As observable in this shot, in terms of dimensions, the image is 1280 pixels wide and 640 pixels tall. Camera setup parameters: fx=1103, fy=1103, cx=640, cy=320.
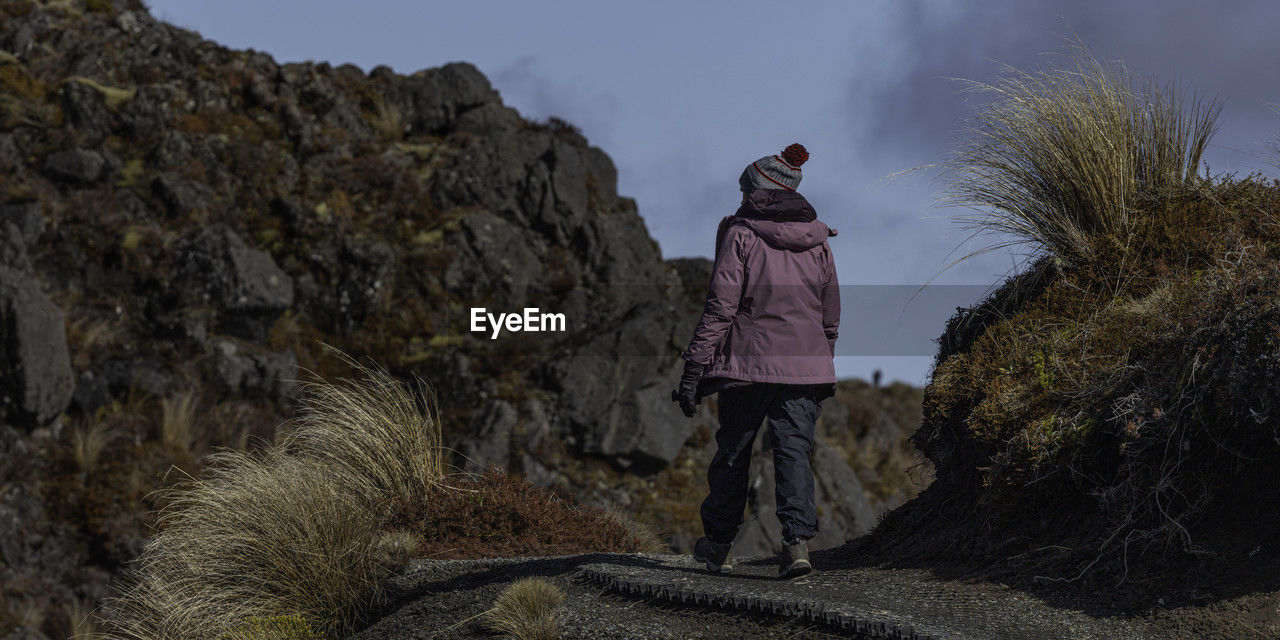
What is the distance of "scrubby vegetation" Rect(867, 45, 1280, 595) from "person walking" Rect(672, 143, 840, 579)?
125 cm

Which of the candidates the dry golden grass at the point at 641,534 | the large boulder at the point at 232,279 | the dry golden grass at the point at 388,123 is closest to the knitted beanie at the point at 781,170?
the dry golden grass at the point at 641,534

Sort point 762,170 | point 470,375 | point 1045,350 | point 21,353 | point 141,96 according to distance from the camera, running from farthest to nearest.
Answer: point 141,96, point 470,375, point 21,353, point 1045,350, point 762,170

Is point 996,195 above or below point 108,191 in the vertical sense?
below

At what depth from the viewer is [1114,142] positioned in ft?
26.5

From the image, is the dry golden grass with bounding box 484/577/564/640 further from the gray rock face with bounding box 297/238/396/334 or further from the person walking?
the gray rock face with bounding box 297/238/396/334

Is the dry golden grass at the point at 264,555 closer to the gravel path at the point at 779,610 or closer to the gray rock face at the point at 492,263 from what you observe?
the gravel path at the point at 779,610

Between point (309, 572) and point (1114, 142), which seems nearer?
point (309, 572)

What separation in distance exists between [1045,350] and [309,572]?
17.0 feet

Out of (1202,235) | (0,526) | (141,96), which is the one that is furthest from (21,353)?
(1202,235)

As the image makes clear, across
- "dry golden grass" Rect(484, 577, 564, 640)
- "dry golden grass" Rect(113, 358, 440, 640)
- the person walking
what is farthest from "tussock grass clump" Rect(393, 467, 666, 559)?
the person walking

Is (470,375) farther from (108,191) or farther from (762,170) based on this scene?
(762,170)

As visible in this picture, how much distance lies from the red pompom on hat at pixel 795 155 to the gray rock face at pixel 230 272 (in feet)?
61.6

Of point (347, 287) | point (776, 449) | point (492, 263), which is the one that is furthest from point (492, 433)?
point (776, 449)

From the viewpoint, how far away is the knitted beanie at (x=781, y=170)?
21.8ft
